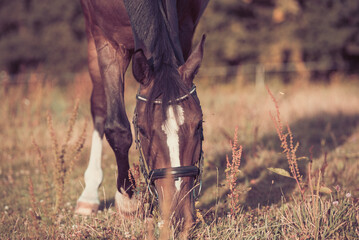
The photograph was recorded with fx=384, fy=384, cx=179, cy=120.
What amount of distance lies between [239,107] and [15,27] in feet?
57.8

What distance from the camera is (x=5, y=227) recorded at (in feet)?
9.32

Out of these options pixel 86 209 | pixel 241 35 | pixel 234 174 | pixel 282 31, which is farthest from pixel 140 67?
pixel 282 31

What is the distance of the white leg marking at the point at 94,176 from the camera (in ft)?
11.3

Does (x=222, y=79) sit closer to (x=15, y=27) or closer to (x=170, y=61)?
(x=15, y=27)

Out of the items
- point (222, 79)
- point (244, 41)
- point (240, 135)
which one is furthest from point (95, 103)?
point (244, 41)

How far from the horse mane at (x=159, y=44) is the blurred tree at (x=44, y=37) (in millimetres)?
16739

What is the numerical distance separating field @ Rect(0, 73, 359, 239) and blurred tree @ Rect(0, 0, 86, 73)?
31.8ft

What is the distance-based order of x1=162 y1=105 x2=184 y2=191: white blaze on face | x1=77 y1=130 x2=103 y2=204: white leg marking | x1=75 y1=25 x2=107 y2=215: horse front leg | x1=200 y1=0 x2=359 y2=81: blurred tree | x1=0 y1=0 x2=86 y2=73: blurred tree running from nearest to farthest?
x1=162 y1=105 x2=184 y2=191: white blaze on face
x1=77 y1=130 x2=103 y2=204: white leg marking
x1=75 y1=25 x2=107 y2=215: horse front leg
x1=200 y1=0 x2=359 y2=81: blurred tree
x1=0 y1=0 x2=86 y2=73: blurred tree

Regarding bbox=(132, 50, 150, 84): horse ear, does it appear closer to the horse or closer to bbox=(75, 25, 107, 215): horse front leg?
the horse

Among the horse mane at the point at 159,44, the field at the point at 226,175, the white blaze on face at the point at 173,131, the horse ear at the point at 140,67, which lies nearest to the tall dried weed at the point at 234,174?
the field at the point at 226,175

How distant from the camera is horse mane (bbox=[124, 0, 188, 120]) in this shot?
2322 mm

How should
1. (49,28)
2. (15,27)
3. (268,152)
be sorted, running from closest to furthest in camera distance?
1. (268,152)
2. (49,28)
3. (15,27)

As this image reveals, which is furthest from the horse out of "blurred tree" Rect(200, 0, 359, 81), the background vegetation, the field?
"blurred tree" Rect(200, 0, 359, 81)

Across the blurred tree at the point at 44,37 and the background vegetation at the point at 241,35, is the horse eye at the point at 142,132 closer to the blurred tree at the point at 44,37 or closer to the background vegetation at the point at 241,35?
the background vegetation at the point at 241,35
